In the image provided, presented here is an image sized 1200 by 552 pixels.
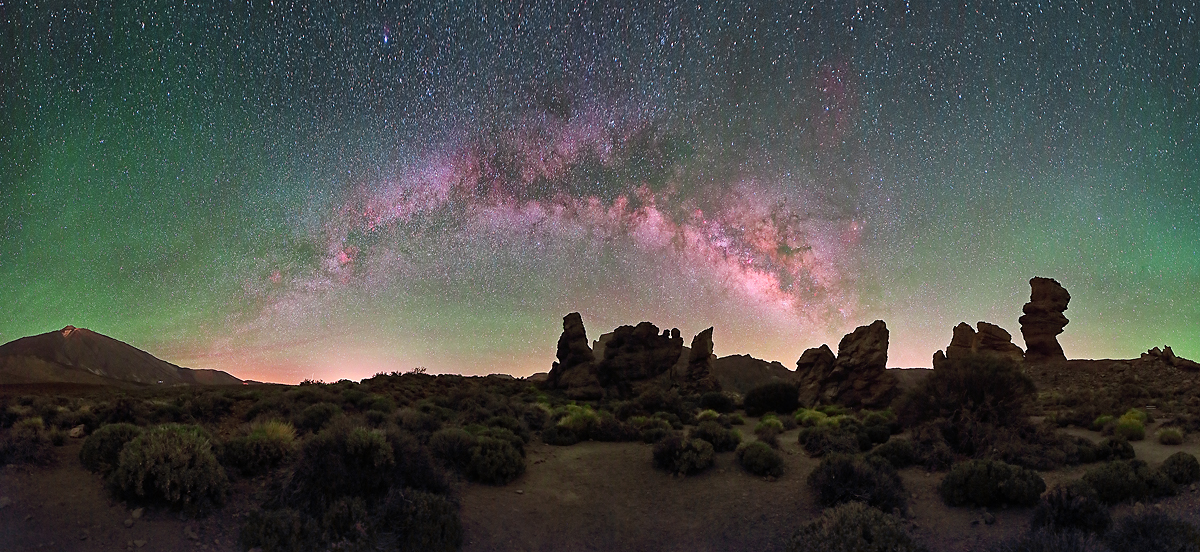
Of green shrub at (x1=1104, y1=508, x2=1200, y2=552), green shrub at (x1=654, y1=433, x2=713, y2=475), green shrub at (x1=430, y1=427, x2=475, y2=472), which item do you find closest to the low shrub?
green shrub at (x1=430, y1=427, x2=475, y2=472)

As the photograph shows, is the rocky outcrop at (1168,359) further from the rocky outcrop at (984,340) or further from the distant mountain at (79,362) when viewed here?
the distant mountain at (79,362)

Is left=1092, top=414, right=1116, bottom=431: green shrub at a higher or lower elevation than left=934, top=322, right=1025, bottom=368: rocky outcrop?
lower

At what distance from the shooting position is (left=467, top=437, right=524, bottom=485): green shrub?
1516cm

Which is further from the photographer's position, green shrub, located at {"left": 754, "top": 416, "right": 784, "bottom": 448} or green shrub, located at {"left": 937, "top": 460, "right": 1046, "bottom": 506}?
green shrub, located at {"left": 754, "top": 416, "right": 784, "bottom": 448}

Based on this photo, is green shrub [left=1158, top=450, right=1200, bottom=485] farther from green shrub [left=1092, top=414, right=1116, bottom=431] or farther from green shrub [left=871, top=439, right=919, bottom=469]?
green shrub [left=1092, top=414, right=1116, bottom=431]

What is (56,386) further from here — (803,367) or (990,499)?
(990,499)

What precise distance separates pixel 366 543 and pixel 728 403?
102 ft

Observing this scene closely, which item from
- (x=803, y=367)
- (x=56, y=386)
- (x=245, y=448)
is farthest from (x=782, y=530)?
(x=56, y=386)

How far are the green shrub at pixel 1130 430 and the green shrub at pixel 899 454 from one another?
967 cm

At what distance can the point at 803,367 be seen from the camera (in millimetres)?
43844

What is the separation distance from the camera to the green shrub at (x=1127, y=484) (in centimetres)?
1296

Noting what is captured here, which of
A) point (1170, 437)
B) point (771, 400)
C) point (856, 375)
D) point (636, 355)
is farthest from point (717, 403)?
point (1170, 437)

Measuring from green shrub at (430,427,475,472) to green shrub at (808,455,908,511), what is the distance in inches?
342

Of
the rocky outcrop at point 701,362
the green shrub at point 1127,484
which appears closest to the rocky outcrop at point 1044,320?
the rocky outcrop at point 701,362
